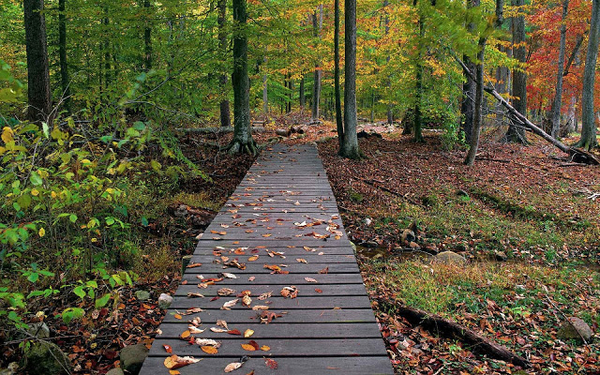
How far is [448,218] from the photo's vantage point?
7.92 m

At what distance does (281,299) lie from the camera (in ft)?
10.8

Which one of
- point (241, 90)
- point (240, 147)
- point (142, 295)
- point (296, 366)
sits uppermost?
point (241, 90)

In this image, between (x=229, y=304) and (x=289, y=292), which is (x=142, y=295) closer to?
(x=229, y=304)

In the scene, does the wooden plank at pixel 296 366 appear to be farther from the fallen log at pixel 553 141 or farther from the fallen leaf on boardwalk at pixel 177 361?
the fallen log at pixel 553 141

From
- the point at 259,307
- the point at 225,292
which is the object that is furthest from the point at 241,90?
the point at 259,307

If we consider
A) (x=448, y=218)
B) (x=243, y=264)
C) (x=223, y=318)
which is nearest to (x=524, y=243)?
(x=448, y=218)

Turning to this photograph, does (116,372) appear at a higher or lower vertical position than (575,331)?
higher

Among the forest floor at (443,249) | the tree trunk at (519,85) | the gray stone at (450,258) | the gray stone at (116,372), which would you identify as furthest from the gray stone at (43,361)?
the tree trunk at (519,85)

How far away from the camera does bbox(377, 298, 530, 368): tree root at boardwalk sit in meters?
3.61

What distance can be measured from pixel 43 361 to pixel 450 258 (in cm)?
533

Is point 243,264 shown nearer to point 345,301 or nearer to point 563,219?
point 345,301

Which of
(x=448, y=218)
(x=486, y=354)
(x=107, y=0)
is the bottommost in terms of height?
(x=486, y=354)

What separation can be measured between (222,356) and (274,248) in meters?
1.91

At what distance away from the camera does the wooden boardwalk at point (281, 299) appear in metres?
2.53
